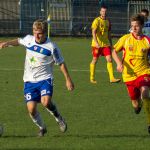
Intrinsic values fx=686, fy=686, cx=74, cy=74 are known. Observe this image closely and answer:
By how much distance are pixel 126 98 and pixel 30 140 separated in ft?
18.5

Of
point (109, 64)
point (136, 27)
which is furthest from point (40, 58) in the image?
point (109, 64)

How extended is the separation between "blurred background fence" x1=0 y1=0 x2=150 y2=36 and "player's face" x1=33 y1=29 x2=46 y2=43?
32.5m

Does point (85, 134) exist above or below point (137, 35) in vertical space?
below

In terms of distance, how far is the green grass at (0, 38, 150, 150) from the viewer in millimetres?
9930

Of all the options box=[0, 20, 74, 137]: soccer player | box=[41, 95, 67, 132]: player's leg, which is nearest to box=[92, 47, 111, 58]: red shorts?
box=[41, 95, 67, 132]: player's leg

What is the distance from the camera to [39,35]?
A: 10.4 metres

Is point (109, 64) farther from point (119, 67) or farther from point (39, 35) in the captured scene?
point (39, 35)

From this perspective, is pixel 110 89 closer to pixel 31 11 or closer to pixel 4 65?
pixel 4 65

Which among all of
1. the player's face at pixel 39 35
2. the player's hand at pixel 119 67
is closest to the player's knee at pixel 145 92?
the player's hand at pixel 119 67

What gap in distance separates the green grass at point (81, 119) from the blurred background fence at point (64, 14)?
22.8 m

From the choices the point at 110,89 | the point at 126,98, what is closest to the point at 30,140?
the point at 126,98

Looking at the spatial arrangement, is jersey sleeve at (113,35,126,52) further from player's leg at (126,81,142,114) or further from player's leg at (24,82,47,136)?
player's leg at (24,82,47,136)

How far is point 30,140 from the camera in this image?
10.2 metres

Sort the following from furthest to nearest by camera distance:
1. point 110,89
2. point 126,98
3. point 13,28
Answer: point 13,28
point 110,89
point 126,98
